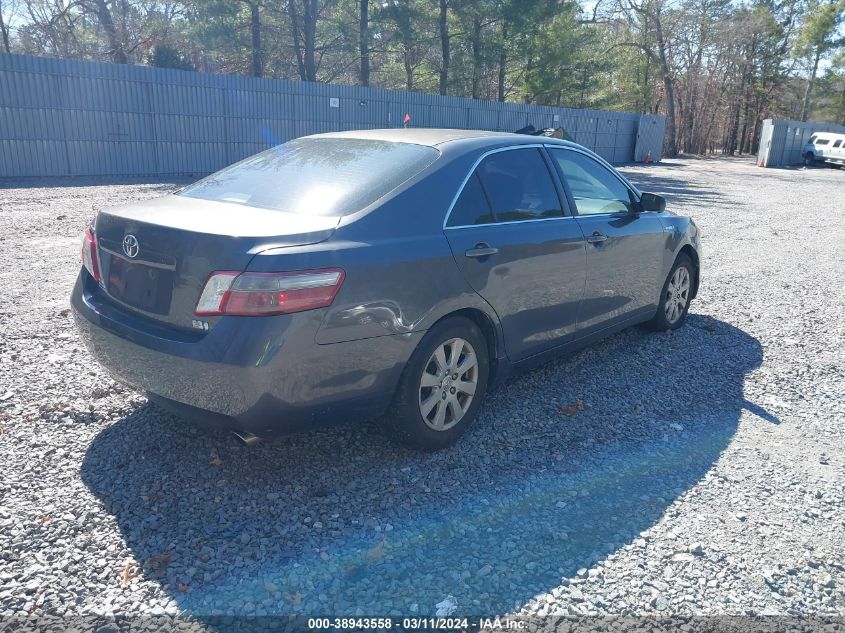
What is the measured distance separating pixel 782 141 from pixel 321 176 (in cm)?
4430

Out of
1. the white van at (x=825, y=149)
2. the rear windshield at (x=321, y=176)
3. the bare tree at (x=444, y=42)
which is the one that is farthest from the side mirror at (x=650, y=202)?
the white van at (x=825, y=149)

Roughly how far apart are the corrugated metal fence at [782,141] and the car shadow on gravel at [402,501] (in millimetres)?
41253

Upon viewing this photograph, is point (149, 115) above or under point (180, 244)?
above

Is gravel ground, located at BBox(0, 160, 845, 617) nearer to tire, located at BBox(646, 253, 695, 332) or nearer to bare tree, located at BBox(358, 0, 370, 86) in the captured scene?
tire, located at BBox(646, 253, 695, 332)

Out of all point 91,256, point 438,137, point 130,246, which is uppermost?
point 438,137

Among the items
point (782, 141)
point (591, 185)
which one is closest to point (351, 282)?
point (591, 185)

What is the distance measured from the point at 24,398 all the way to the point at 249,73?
98.9 feet

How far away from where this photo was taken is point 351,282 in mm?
3051

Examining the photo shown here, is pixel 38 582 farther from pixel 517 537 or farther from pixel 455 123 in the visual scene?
pixel 455 123

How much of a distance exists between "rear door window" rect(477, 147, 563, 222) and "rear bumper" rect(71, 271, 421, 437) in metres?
1.11

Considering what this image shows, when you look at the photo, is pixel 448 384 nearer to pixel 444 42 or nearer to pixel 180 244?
pixel 180 244

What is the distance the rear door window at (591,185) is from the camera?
4.65m

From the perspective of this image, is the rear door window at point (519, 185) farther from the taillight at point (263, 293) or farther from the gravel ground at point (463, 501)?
the taillight at point (263, 293)

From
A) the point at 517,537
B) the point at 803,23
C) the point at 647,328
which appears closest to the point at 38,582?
the point at 517,537
